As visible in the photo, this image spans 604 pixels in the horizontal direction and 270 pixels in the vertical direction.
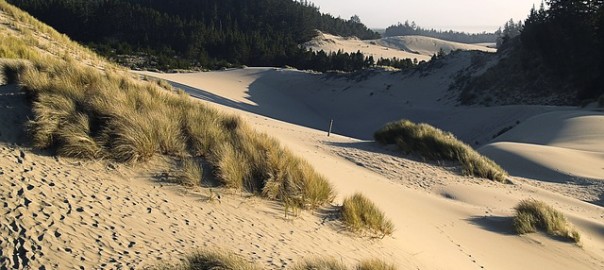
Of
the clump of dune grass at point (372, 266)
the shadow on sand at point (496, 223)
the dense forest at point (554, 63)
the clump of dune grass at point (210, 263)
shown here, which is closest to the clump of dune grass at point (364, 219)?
the clump of dune grass at point (372, 266)

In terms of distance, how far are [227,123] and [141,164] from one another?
2495 millimetres

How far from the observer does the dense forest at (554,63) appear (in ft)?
80.9

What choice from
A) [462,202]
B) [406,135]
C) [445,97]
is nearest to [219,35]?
[445,97]

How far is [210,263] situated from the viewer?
351 cm

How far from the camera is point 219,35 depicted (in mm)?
66312

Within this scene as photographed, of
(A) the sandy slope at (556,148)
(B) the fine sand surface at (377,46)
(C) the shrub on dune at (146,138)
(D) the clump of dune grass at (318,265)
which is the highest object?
(B) the fine sand surface at (377,46)

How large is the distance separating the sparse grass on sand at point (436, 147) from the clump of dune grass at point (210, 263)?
8178mm

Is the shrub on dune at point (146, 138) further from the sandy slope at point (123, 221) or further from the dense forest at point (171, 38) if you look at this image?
the dense forest at point (171, 38)

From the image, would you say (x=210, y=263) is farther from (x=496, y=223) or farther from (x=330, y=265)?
(x=496, y=223)

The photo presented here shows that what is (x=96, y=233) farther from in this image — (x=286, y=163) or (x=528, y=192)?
(x=528, y=192)

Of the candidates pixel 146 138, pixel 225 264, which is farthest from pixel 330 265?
pixel 146 138

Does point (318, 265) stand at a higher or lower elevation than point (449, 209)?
higher

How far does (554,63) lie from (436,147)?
18.5 m

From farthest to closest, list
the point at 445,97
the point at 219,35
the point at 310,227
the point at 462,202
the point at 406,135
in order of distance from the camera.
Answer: the point at 219,35
the point at 445,97
the point at 406,135
the point at 462,202
the point at 310,227
